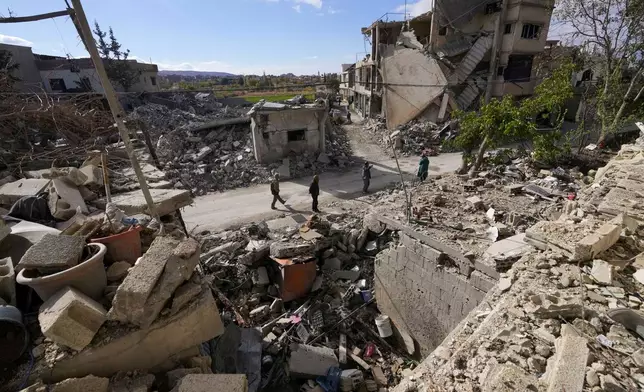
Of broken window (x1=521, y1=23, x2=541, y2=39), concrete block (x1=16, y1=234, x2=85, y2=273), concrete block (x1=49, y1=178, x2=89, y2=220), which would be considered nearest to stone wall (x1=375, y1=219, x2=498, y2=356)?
concrete block (x1=16, y1=234, x2=85, y2=273)

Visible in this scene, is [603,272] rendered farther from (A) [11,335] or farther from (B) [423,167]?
(B) [423,167]

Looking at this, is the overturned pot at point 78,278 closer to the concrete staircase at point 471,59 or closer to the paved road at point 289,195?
the paved road at point 289,195

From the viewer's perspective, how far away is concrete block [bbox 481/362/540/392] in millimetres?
2293

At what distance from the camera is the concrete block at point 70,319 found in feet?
7.52

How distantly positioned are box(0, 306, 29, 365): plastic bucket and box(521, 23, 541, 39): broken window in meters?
25.5

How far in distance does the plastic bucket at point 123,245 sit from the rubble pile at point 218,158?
9.63m

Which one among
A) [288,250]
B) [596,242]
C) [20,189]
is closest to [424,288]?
[288,250]

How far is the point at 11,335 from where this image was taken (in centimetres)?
239

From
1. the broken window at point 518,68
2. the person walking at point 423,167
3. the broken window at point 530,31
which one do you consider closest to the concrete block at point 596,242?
the person walking at point 423,167

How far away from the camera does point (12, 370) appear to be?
2363mm

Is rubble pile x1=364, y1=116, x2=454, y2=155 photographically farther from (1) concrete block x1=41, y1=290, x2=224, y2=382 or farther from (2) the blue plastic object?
(1) concrete block x1=41, y1=290, x2=224, y2=382

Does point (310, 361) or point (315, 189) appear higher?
point (315, 189)

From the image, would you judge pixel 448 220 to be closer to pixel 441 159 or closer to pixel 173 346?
pixel 173 346

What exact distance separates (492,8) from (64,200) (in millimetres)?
25060
